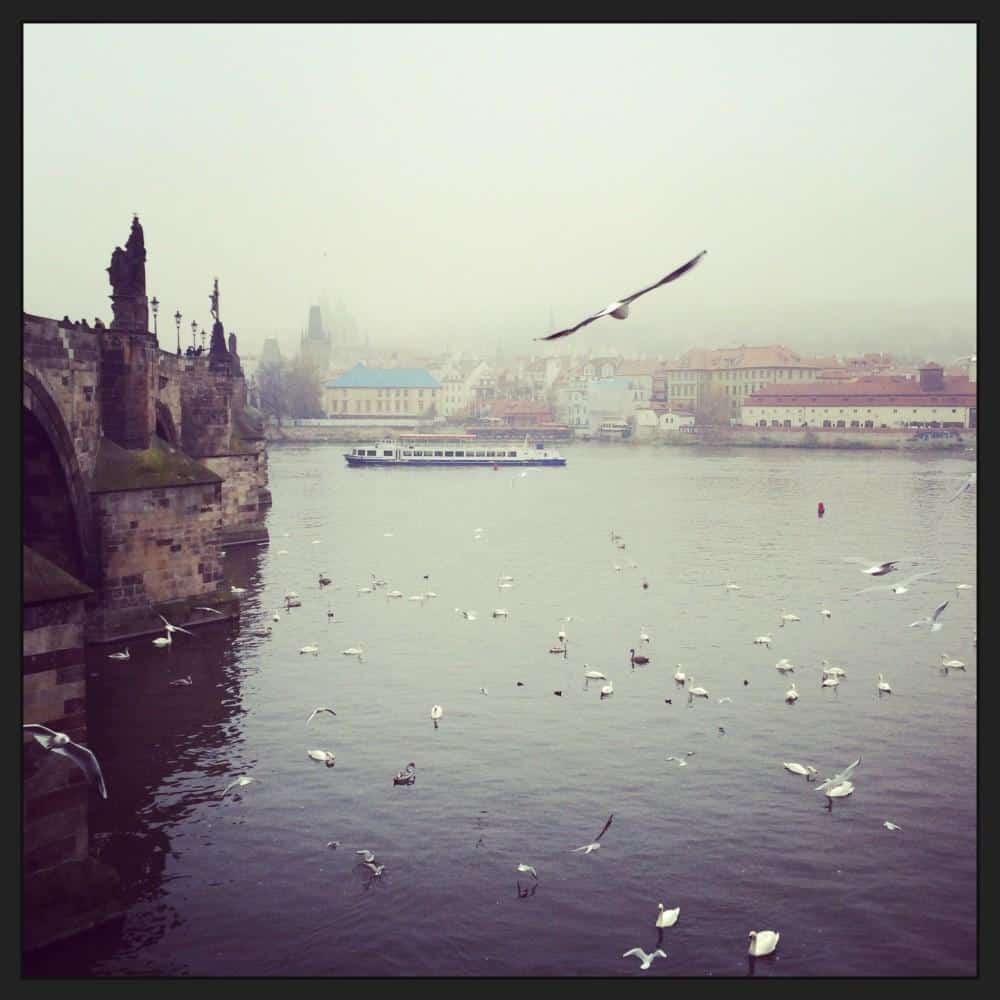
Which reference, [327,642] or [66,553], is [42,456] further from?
[327,642]

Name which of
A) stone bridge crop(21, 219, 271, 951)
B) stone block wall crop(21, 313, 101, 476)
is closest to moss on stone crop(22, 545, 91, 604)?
stone bridge crop(21, 219, 271, 951)

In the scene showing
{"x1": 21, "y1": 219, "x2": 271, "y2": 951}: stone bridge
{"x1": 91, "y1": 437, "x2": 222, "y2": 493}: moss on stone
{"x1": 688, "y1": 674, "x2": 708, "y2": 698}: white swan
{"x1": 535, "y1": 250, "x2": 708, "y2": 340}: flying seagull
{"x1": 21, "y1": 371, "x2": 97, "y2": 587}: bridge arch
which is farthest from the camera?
{"x1": 91, "y1": 437, "x2": 222, "y2": 493}: moss on stone

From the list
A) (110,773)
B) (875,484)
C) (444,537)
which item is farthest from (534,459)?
(110,773)

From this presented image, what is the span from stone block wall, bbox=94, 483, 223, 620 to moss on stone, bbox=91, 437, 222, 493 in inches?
7.8

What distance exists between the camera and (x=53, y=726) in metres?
14.3

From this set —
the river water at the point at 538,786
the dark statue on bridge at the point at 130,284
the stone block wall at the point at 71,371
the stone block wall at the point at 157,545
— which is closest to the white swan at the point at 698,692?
the river water at the point at 538,786

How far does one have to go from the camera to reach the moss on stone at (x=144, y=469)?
2888 centimetres

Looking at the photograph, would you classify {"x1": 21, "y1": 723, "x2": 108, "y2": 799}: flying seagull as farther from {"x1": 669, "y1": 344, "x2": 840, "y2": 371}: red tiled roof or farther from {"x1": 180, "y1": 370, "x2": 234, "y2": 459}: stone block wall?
{"x1": 669, "y1": 344, "x2": 840, "y2": 371}: red tiled roof

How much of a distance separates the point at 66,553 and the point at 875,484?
75914 mm

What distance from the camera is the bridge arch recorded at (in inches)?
1021

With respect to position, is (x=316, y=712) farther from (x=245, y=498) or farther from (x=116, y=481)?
(x=245, y=498)

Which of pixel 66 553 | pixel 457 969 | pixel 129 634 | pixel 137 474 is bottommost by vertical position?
pixel 457 969

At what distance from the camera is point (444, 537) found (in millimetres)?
58719

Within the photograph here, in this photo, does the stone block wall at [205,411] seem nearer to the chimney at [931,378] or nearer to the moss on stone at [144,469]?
the moss on stone at [144,469]
